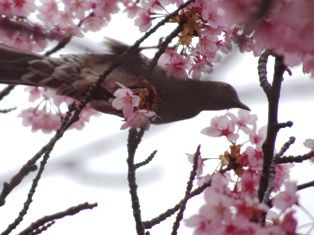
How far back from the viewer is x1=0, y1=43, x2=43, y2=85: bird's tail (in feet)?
13.9

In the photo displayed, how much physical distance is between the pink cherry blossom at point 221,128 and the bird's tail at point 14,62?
1.47m

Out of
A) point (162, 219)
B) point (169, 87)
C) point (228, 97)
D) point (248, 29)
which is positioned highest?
point (228, 97)

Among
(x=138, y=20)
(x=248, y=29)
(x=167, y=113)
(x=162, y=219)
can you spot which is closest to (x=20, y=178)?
(x=162, y=219)

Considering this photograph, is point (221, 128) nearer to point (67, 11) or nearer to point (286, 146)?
point (286, 146)

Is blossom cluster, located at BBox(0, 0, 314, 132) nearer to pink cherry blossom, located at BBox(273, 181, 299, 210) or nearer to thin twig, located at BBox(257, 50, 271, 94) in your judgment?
thin twig, located at BBox(257, 50, 271, 94)

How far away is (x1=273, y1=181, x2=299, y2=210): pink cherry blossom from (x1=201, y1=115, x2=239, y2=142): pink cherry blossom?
942 mm

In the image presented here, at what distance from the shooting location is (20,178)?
283 centimetres

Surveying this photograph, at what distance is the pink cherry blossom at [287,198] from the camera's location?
2195 millimetres

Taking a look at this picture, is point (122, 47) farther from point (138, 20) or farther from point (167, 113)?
point (167, 113)

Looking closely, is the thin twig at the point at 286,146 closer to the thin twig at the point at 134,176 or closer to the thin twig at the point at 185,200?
the thin twig at the point at 185,200

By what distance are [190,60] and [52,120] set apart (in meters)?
1.55

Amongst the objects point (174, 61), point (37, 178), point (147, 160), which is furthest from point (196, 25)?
point (37, 178)

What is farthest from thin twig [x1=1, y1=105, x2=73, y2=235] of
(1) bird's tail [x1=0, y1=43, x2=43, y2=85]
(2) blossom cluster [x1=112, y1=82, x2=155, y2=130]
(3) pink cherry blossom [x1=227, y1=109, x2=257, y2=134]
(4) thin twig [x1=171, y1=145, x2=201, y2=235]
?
(1) bird's tail [x1=0, y1=43, x2=43, y2=85]

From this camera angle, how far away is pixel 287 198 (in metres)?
2.20
